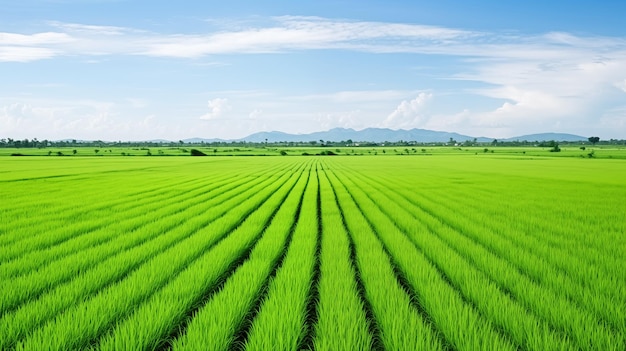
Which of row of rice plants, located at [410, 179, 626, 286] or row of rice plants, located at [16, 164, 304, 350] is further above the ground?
row of rice plants, located at [16, 164, 304, 350]

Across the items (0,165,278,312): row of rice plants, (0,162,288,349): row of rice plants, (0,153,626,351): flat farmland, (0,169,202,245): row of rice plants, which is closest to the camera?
(0,153,626,351): flat farmland

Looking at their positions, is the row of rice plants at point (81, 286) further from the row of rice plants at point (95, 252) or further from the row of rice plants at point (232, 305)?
the row of rice plants at point (232, 305)

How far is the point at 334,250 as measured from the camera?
23.6 ft

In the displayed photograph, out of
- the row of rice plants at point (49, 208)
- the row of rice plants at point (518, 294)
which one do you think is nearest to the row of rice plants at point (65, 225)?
the row of rice plants at point (49, 208)

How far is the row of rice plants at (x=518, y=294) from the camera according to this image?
142 inches

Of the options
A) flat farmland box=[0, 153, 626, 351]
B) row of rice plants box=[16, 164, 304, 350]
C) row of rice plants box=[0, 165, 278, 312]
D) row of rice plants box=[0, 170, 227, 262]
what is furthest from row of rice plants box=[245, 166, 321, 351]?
row of rice plants box=[0, 170, 227, 262]

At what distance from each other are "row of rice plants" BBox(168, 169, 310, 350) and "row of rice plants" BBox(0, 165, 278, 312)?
2037mm

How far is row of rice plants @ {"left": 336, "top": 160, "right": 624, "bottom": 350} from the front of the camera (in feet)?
11.8

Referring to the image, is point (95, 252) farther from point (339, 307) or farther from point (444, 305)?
point (444, 305)

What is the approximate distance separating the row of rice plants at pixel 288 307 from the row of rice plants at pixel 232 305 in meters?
0.14

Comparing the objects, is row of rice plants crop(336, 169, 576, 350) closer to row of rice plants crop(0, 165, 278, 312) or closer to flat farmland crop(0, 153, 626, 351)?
flat farmland crop(0, 153, 626, 351)

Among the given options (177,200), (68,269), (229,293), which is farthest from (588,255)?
(177,200)

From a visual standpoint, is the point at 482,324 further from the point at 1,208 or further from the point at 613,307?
the point at 1,208

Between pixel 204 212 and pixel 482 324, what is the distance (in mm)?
9304
